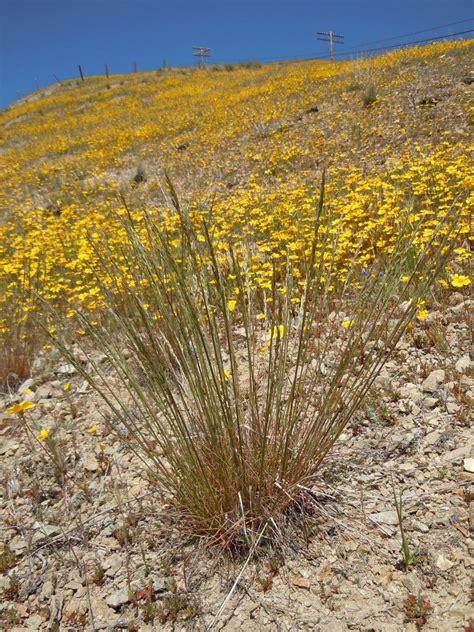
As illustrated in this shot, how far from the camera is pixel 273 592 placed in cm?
168

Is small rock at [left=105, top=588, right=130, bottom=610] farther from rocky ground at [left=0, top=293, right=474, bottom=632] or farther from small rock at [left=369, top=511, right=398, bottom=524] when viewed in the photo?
small rock at [left=369, top=511, right=398, bottom=524]

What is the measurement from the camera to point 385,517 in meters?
1.85

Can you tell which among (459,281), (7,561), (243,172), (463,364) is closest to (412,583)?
(463,364)

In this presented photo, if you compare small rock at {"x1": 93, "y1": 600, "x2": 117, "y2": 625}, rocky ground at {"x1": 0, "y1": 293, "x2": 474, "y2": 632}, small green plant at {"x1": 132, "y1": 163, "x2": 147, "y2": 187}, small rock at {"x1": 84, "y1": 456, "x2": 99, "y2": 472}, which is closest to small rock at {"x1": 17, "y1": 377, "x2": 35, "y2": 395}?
rocky ground at {"x1": 0, "y1": 293, "x2": 474, "y2": 632}

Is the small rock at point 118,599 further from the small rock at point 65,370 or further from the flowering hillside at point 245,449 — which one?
the small rock at point 65,370

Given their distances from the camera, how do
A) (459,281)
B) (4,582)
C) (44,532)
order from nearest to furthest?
1. (4,582)
2. (44,532)
3. (459,281)

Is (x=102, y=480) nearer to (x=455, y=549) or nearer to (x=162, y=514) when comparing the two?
(x=162, y=514)

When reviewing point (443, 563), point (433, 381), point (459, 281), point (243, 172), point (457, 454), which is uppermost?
point (243, 172)

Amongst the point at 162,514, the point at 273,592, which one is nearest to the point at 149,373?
the point at 162,514

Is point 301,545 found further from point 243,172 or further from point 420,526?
point 243,172

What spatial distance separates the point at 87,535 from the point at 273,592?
0.99 m

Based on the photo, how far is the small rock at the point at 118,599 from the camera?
1.77 m

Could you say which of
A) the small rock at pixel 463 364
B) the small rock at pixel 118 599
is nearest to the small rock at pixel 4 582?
the small rock at pixel 118 599

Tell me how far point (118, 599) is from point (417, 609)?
45.7 inches
